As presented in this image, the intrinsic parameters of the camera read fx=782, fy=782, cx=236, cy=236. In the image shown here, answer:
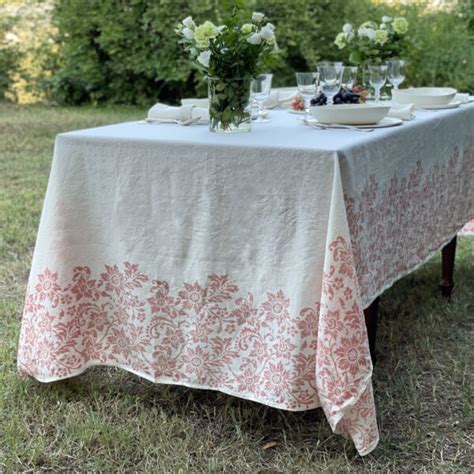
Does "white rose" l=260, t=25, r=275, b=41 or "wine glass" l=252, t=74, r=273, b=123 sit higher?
"white rose" l=260, t=25, r=275, b=41

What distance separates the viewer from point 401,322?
2943 mm

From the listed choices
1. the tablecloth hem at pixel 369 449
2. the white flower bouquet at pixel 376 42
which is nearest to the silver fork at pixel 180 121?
the white flower bouquet at pixel 376 42

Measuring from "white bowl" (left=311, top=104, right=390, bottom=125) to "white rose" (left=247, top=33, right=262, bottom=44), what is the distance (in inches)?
11.2

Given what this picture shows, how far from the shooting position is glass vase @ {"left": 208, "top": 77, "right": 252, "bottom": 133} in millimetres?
2176

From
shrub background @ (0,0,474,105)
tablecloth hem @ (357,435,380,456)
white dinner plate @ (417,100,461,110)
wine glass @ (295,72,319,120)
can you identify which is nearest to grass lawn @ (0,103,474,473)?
tablecloth hem @ (357,435,380,456)

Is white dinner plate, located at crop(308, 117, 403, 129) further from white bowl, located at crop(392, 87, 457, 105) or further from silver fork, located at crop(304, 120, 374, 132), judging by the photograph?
white bowl, located at crop(392, 87, 457, 105)

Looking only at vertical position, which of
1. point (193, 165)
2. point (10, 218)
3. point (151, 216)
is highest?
point (193, 165)

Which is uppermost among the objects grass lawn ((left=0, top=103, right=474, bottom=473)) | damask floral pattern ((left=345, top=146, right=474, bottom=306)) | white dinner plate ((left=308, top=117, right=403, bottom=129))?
white dinner plate ((left=308, top=117, right=403, bottom=129))

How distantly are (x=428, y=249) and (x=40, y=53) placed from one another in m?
8.85

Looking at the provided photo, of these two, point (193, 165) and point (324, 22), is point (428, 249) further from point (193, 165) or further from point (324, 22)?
point (324, 22)

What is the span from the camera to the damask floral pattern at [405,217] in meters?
2.03

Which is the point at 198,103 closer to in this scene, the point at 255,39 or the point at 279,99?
the point at 279,99

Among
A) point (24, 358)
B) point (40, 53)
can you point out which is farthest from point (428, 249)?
point (40, 53)

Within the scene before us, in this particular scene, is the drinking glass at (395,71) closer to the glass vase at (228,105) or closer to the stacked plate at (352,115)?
the stacked plate at (352,115)
